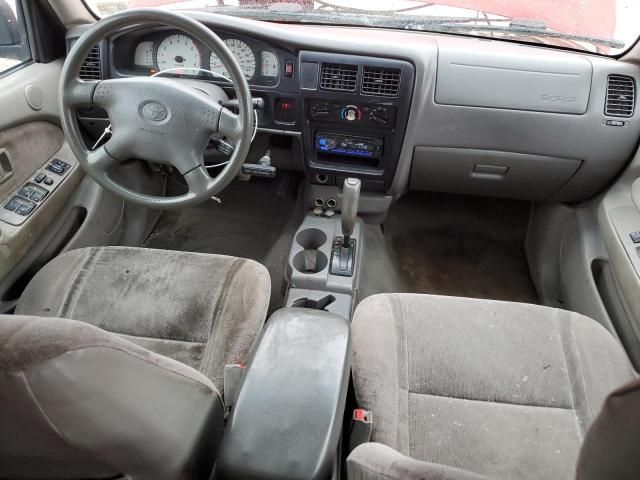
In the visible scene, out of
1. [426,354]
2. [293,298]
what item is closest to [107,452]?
[426,354]

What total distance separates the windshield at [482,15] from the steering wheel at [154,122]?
530 mm

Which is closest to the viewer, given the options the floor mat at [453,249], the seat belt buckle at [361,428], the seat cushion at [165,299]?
the seat belt buckle at [361,428]

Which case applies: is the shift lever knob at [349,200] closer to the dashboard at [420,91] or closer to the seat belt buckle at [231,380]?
the dashboard at [420,91]

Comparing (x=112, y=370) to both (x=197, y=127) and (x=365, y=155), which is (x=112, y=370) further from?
(x=365, y=155)

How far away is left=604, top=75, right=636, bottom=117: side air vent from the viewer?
1590 millimetres

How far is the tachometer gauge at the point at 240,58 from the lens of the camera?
1.61 m

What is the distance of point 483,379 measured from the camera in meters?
1.18

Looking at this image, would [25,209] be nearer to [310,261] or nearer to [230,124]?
[230,124]

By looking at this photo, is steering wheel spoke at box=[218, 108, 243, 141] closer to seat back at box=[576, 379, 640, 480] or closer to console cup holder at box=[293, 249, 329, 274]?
console cup holder at box=[293, 249, 329, 274]

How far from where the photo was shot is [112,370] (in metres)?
0.60

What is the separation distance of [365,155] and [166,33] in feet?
2.56

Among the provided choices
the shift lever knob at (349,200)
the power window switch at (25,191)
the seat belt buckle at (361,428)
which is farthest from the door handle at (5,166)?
the seat belt buckle at (361,428)

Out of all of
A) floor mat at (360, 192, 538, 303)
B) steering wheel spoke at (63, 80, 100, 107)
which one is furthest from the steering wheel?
floor mat at (360, 192, 538, 303)

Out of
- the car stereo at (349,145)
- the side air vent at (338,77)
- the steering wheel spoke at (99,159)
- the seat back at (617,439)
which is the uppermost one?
the seat back at (617,439)
